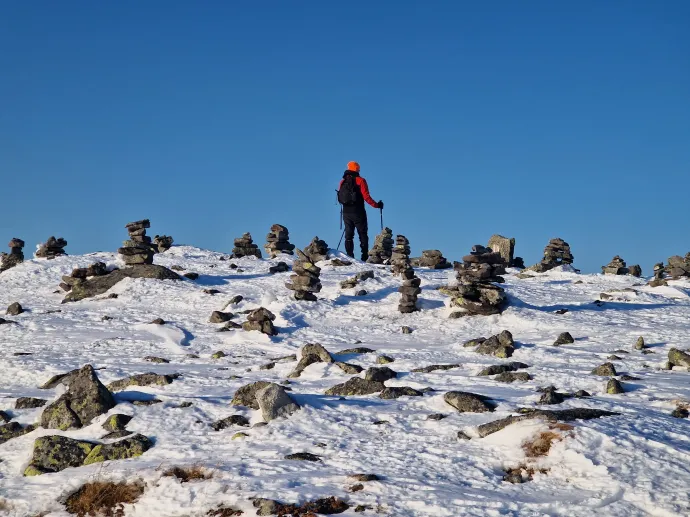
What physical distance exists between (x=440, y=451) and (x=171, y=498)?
3.73m

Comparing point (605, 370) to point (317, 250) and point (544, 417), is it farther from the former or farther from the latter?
point (317, 250)

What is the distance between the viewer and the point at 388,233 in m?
55.9

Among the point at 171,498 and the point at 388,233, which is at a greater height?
the point at 388,233

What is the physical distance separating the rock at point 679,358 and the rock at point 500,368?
319 cm

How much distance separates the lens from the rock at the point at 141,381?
13922mm

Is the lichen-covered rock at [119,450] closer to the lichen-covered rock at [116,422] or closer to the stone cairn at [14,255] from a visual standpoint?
the lichen-covered rock at [116,422]

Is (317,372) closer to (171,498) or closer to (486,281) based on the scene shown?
(171,498)

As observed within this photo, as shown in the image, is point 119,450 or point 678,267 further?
point 678,267

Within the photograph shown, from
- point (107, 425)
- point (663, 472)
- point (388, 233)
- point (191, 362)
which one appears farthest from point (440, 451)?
point (388, 233)

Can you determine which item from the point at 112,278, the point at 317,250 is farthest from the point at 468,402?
the point at 317,250

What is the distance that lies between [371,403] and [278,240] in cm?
3029

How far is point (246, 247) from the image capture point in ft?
140

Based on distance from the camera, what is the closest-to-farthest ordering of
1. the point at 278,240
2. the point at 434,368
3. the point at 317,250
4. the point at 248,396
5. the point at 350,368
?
1. the point at 248,396
2. the point at 350,368
3. the point at 434,368
4. the point at 317,250
5. the point at 278,240

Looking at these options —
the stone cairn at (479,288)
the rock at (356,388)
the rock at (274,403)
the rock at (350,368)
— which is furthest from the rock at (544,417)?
the stone cairn at (479,288)
